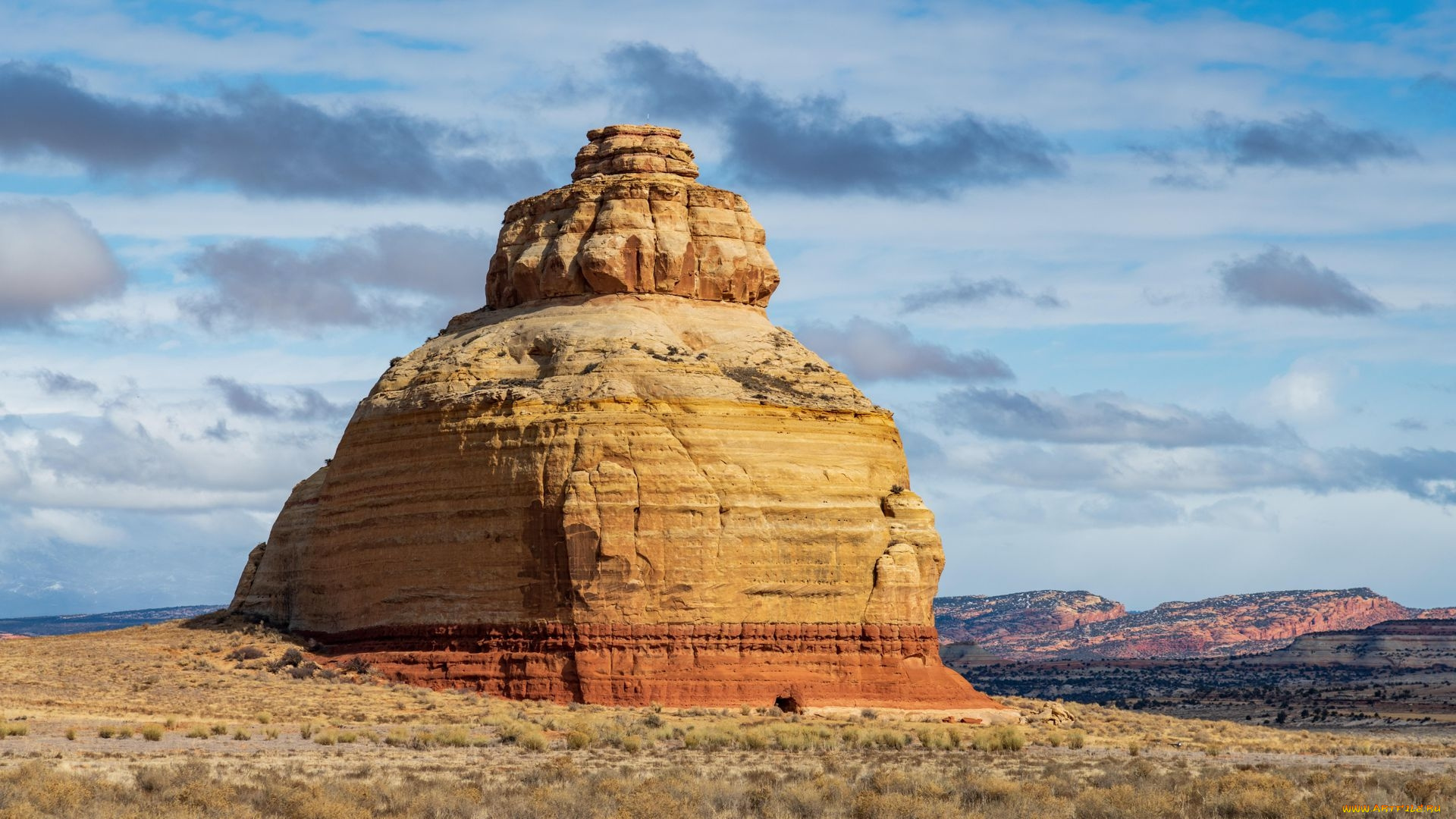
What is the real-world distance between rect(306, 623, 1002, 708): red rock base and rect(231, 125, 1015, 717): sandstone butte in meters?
0.06

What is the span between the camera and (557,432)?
49812mm

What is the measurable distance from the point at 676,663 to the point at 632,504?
13.2 feet

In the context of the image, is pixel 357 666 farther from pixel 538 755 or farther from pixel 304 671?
pixel 538 755

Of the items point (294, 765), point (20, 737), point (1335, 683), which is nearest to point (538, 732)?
point (294, 765)

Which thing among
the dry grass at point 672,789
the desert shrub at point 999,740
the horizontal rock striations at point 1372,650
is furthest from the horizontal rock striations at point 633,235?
the horizontal rock striations at point 1372,650

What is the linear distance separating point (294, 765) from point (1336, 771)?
19542mm

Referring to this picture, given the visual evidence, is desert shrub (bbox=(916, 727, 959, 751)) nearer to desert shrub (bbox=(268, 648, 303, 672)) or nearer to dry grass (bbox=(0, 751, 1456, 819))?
dry grass (bbox=(0, 751, 1456, 819))

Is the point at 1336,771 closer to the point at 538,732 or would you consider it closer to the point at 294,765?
the point at 538,732

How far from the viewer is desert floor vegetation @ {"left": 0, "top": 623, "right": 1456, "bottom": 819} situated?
30.2 metres

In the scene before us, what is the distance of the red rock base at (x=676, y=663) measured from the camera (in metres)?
49.0

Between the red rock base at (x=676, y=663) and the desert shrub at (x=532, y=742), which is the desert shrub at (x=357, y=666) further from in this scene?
the desert shrub at (x=532, y=742)

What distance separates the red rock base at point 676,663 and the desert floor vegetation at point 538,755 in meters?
0.81

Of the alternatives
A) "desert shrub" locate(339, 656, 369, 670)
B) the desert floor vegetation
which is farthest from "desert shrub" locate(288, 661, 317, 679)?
"desert shrub" locate(339, 656, 369, 670)

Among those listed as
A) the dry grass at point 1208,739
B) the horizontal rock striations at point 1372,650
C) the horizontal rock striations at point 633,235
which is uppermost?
the horizontal rock striations at point 633,235
